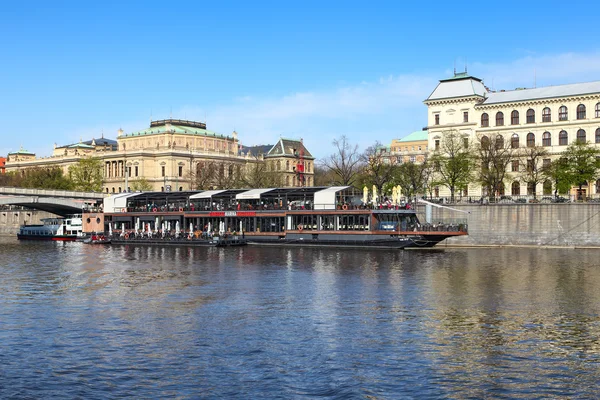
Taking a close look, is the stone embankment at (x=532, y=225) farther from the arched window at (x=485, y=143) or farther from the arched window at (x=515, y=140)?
the arched window at (x=515, y=140)

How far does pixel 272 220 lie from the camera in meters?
90.1

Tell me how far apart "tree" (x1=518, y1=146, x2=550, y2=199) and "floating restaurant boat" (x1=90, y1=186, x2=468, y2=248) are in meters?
14.1

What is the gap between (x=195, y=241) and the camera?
9000 cm

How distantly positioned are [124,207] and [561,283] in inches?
2807


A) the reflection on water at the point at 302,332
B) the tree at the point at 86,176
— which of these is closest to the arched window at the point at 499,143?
the reflection on water at the point at 302,332

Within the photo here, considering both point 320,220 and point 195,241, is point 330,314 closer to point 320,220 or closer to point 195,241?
point 320,220

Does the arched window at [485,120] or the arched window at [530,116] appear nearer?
the arched window at [530,116]

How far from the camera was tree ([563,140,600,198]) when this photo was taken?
9019 cm

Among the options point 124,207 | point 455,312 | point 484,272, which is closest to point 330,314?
point 455,312

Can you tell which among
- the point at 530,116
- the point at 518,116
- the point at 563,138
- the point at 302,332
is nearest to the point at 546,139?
the point at 563,138

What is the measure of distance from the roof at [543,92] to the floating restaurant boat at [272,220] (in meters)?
28.5

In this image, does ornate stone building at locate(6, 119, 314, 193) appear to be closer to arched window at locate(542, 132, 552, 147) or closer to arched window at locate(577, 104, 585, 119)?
arched window at locate(542, 132, 552, 147)

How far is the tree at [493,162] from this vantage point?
98375 millimetres

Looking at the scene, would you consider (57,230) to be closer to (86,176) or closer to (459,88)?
(86,176)
